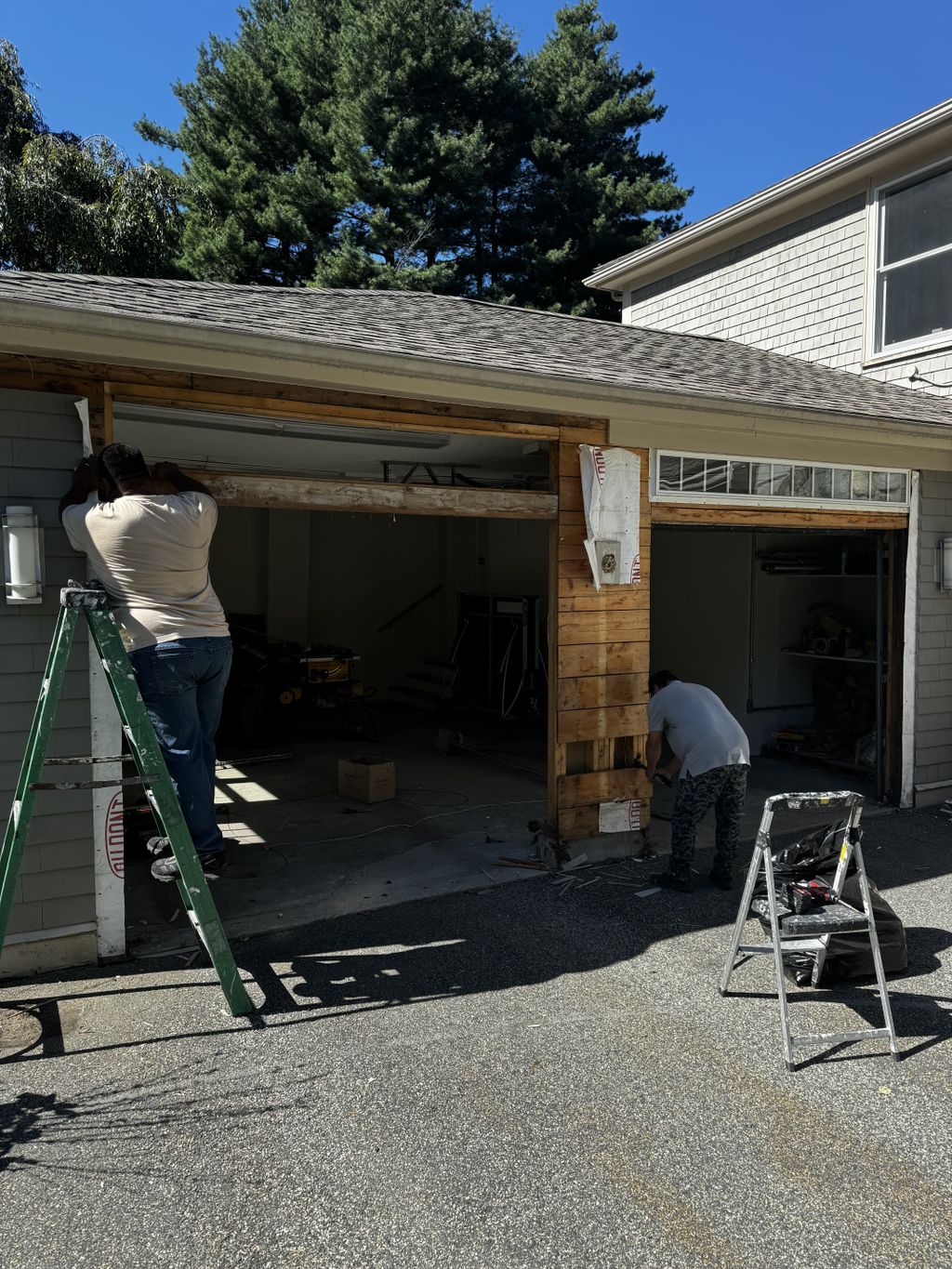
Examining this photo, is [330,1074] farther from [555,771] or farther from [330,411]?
[330,411]

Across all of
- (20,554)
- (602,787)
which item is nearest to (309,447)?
(20,554)

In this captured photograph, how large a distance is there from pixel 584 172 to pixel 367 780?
2005 cm

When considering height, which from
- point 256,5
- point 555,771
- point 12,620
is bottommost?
point 555,771

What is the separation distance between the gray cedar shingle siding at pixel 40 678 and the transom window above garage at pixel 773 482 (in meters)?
3.65

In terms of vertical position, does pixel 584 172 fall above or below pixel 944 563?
above

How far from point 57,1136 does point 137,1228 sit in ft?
2.02

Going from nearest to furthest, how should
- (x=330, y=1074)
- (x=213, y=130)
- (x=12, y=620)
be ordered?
(x=330, y=1074), (x=12, y=620), (x=213, y=130)

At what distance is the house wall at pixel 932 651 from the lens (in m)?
7.66

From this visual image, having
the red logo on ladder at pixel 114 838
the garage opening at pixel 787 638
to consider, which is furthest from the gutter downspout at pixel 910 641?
the red logo on ladder at pixel 114 838

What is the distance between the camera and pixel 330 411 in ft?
16.8

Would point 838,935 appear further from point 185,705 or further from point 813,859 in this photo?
point 185,705

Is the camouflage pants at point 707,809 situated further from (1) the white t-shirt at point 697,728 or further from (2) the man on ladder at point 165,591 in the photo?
(2) the man on ladder at point 165,591

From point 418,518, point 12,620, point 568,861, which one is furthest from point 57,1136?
point 418,518

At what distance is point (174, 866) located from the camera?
449 centimetres
